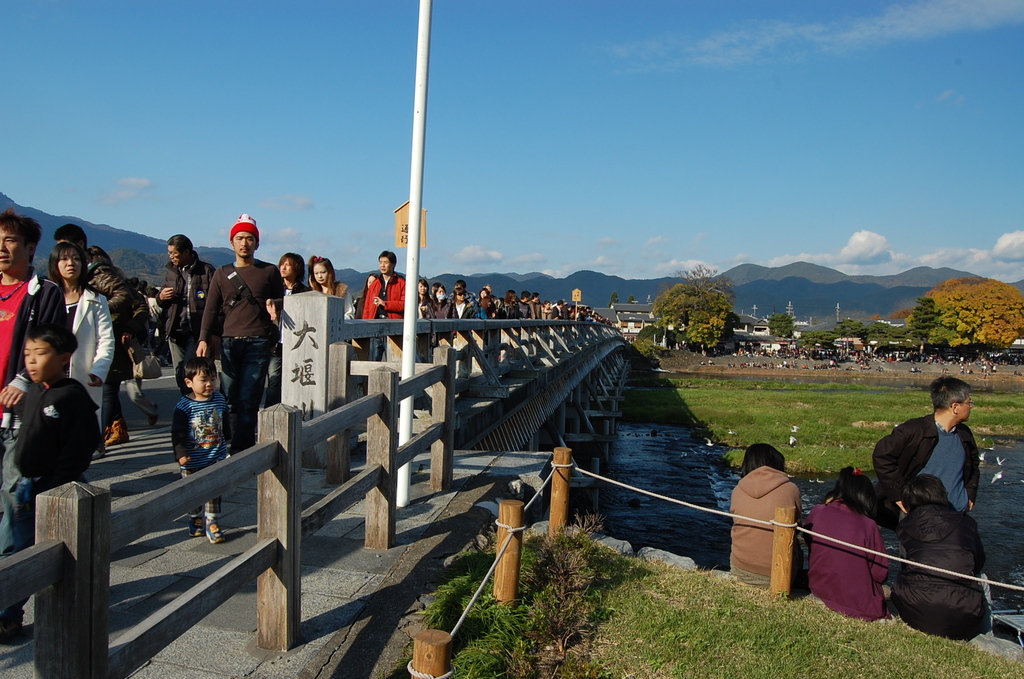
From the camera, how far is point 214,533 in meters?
4.27

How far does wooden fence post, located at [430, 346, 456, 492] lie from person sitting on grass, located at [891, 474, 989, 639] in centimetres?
344

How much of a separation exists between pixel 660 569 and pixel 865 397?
4135cm

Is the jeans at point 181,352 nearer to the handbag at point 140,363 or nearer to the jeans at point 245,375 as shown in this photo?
the handbag at point 140,363

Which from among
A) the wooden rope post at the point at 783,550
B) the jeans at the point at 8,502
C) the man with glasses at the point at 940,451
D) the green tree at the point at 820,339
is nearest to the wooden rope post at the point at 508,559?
the wooden rope post at the point at 783,550

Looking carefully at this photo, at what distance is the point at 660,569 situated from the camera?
527 cm

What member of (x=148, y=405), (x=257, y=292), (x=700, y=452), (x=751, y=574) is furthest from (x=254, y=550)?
(x=700, y=452)

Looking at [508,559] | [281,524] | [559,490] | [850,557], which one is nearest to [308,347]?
[559,490]

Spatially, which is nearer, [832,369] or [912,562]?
[912,562]

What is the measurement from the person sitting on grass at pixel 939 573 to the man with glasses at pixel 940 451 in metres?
0.37

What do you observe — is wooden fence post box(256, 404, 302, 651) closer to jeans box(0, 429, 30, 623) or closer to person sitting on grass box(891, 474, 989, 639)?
jeans box(0, 429, 30, 623)

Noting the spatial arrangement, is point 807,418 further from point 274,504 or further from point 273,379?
point 274,504

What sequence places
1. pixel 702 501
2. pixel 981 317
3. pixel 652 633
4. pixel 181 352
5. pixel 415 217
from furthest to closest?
pixel 981 317
pixel 702 501
pixel 181 352
pixel 415 217
pixel 652 633

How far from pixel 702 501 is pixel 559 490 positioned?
50.4ft

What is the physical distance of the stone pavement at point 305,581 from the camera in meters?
2.96
